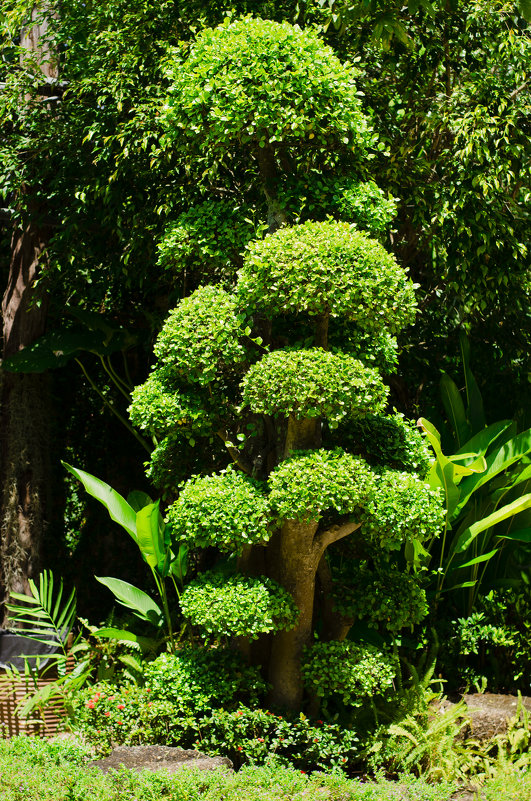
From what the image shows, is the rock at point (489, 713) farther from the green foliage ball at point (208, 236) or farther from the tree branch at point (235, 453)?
the green foliage ball at point (208, 236)

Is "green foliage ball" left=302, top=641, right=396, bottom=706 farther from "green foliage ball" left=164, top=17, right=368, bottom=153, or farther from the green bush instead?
"green foliage ball" left=164, top=17, right=368, bottom=153

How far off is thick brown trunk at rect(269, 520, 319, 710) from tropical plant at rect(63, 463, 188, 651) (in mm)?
632

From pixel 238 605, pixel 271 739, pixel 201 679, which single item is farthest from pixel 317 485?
pixel 271 739

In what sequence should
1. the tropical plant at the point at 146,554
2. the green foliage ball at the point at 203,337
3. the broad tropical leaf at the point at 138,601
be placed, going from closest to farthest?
the green foliage ball at the point at 203,337
the tropical plant at the point at 146,554
the broad tropical leaf at the point at 138,601

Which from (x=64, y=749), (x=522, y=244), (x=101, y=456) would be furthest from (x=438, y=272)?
(x=64, y=749)

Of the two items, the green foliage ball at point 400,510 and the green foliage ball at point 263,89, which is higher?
the green foliage ball at point 263,89

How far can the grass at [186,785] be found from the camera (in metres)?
3.79

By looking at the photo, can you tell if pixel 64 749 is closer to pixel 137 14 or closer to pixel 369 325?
pixel 369 325

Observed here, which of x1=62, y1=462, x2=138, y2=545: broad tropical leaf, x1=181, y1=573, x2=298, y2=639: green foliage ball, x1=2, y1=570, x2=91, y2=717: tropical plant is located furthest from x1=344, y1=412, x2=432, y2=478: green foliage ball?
x1=2, y1=570, x2=91, y2=717: tropical plant

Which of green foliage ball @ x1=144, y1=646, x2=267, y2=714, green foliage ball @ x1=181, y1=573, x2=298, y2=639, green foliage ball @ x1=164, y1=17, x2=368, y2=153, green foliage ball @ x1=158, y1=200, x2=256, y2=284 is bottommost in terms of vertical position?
green foliage ball @ x1=144, y1=646, x2=267, y2=714

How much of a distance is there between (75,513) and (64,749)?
3.44 m

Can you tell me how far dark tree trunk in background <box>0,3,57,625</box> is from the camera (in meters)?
6.95

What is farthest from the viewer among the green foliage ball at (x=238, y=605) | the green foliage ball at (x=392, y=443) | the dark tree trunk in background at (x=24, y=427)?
the dark tree trunk in background at (x=24, y=427)

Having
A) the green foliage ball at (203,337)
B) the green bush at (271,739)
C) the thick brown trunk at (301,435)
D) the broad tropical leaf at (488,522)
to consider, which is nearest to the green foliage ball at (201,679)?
the green bush at (271,739)
